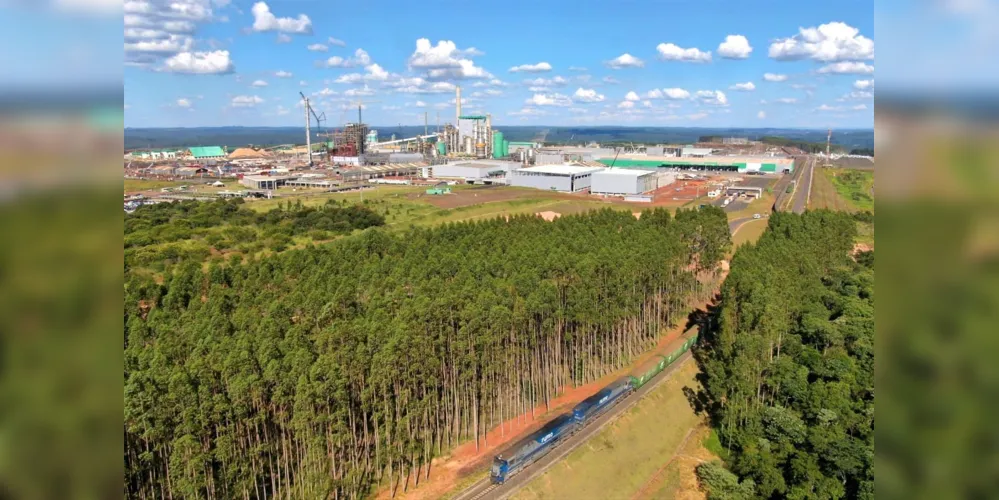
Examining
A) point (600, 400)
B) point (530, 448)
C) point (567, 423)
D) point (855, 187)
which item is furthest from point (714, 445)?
point (855, 187)

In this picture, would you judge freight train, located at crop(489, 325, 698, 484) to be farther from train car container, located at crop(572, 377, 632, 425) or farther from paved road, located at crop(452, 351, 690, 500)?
paved road, located at crop(452, 351, 690, 500)

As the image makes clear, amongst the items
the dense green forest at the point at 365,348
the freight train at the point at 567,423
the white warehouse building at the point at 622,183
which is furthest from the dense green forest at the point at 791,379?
the white warehouse building at the point at 622,183

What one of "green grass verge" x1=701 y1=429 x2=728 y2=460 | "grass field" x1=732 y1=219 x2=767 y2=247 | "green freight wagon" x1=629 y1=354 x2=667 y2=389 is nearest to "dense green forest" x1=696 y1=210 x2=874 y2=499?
"green grass verge" x1=701 y1=429 x2=728 y2=460

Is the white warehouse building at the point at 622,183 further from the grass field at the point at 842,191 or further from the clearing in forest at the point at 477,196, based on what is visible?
the grass field at the point at 842,191

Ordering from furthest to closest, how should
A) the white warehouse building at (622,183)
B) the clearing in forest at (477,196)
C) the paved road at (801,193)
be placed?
1. the white warehouse building at (622,183)
2. the paved road at (801,193)
3. the clearing in forest at (477,196)
